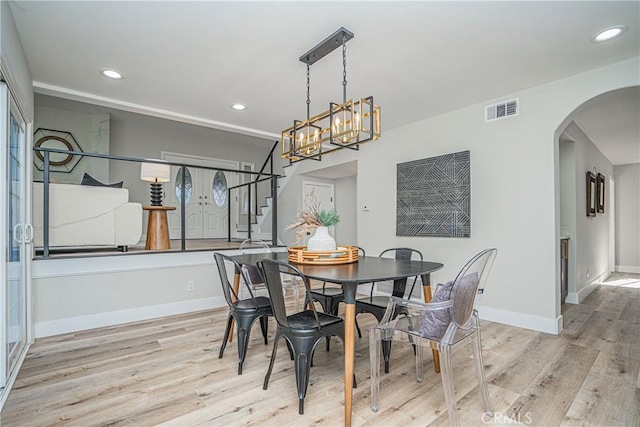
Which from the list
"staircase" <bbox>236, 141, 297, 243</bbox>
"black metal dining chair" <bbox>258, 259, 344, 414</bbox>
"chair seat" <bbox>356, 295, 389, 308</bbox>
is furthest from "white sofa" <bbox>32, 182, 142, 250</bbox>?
"staircase" <bbox>236, 141, 297, 243</bbox>

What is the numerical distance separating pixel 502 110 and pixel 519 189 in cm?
87

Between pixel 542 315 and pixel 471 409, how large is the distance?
6.30 ft

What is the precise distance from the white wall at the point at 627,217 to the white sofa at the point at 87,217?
913 centimetres

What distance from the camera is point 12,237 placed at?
2.36m

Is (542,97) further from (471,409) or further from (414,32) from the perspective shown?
(471,409)

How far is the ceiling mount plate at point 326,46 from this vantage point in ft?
7.71

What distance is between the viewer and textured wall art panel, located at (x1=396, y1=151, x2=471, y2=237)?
12.5 feet

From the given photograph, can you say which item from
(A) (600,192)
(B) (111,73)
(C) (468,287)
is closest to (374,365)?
(C) (468,287)

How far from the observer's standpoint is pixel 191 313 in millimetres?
3832

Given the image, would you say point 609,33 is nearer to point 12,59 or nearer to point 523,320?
point 523,320

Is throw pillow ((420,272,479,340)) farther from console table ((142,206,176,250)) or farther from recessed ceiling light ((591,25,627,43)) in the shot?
console table ((142,206,176,250))

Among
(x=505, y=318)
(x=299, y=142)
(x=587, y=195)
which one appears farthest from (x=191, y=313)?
(x=587, y=195)

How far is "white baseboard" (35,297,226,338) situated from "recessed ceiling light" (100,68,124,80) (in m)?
2.33

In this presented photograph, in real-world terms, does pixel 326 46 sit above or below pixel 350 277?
above
